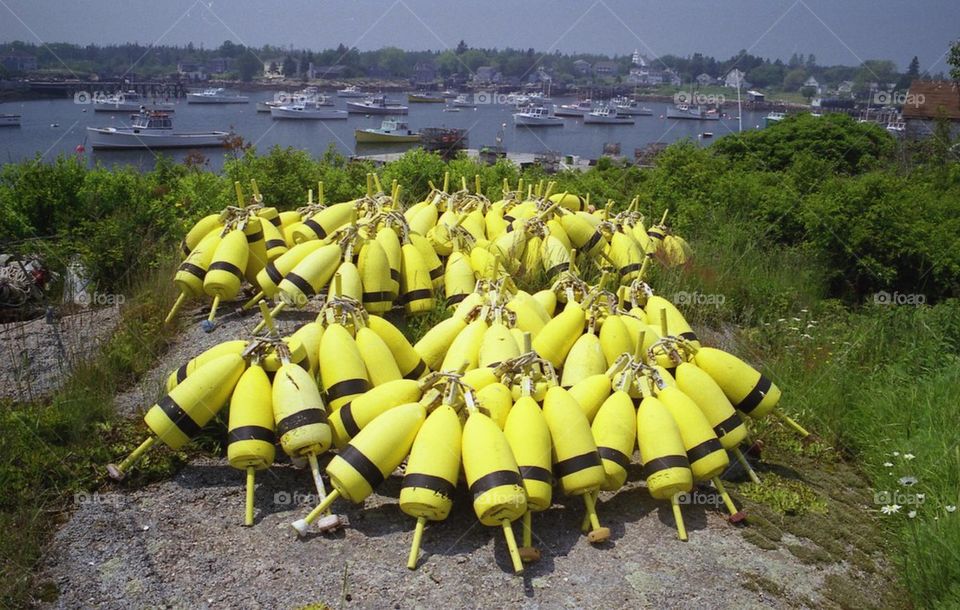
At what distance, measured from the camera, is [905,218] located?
417 inches

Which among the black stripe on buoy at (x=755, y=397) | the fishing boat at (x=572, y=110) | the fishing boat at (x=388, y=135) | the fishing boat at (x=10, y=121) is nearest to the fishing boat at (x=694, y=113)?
the fishing boat at (x=572, y=110)

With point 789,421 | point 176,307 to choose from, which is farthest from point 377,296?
point 789,421

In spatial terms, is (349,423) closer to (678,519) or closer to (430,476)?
(430,476)

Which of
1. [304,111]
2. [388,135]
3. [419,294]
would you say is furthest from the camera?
[304,111]

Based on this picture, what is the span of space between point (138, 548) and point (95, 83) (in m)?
64.3

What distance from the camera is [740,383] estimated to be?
17.8ft

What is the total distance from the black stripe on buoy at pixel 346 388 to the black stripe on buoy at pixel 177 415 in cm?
88

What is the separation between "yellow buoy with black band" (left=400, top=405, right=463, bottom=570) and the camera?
425cm

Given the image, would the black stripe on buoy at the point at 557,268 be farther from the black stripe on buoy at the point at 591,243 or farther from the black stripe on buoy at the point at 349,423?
the black stripe on buoy at the point at 349,423

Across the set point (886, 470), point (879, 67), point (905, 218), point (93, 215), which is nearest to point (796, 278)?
point (905, 218)

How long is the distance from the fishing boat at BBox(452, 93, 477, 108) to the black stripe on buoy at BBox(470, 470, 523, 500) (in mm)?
101844

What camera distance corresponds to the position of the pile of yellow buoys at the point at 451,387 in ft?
14.6

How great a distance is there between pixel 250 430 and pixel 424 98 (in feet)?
349

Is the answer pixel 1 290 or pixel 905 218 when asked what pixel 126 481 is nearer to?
pixel 1 290
